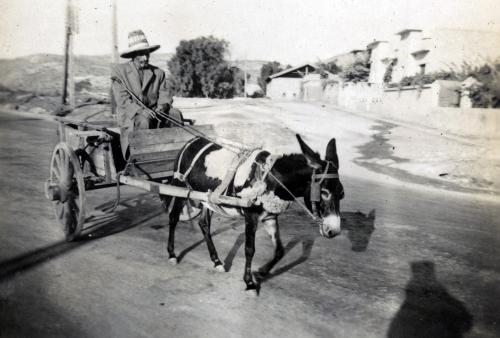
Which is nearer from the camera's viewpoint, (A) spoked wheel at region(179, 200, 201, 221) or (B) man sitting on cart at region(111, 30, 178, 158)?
(B) man sitting on cart at region(111, 30, 178, 158)

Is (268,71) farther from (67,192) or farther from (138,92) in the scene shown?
(67,192)

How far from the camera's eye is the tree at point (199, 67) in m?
43.3

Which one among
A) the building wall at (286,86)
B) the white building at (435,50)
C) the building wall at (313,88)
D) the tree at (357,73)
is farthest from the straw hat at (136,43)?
the building wall at (286,86)

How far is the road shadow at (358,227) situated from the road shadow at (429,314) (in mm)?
1267

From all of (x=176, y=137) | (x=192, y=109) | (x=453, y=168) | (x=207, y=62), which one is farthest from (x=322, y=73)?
(x=176, y=137)

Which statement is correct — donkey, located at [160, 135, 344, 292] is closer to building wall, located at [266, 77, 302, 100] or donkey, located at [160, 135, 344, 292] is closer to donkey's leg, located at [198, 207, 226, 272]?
donkey's leg, located at [198, 207, 226, 272]

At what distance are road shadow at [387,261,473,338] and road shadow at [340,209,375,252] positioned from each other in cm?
127

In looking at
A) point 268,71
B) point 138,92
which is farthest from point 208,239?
point 268,71

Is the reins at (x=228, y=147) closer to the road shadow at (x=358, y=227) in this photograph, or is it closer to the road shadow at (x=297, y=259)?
the road shadow at (x=297, y=259)

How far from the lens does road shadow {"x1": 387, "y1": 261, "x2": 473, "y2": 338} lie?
367cm

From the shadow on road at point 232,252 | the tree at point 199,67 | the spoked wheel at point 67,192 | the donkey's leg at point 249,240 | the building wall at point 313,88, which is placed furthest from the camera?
the tree at point 199,67

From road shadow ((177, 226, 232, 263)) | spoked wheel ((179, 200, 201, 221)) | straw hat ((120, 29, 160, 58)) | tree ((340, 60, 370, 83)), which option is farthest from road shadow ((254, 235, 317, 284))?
tree ((340, 60, 370, 83))

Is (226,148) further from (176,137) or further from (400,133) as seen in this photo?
(400,133)

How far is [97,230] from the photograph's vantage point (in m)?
6.12
